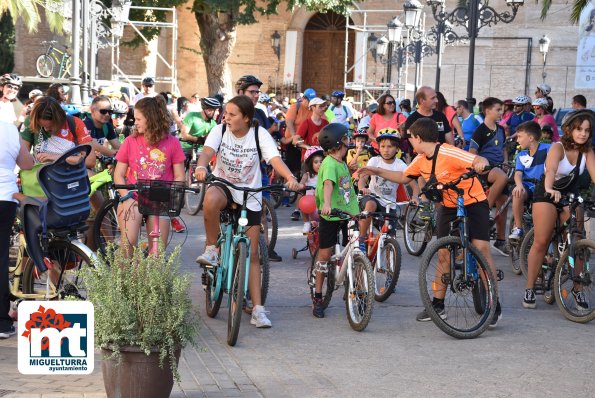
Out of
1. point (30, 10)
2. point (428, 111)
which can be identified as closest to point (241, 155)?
point (428, 111)

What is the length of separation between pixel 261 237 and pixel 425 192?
134 centimetres

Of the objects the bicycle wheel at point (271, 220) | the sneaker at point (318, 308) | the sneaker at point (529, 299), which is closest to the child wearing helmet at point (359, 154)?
the bicycle wheel at point (271, 220)

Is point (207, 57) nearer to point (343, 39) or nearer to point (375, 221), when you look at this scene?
point (343, 39)

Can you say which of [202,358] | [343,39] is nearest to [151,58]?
[343,39]

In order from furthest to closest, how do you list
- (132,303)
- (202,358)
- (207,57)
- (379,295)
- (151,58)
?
(151,58)
(207,57)
(379,295)
(202,358)
(132,303)

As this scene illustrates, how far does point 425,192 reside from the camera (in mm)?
8625

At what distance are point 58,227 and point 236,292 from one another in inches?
51.3

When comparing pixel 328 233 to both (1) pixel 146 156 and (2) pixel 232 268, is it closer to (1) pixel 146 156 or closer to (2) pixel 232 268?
(2) pixel 232 268

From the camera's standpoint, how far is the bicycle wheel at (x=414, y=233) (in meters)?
12.8

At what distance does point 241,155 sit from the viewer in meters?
8.41

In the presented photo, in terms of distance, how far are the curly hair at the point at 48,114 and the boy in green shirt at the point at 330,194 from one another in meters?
2.11

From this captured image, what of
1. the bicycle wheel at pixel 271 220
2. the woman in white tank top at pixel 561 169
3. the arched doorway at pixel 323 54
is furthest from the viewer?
the arched doorway at pixel 323 54

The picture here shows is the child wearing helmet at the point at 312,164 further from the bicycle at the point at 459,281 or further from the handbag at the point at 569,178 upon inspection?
the bicycle at the point at 459,281

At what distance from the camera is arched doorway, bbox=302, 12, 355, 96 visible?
4919cm
